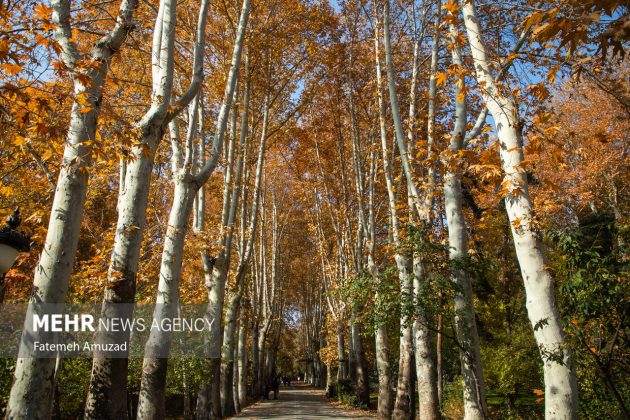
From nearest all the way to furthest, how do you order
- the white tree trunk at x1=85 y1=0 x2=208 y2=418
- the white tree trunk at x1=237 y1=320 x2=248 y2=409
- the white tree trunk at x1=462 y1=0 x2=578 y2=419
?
1. the white tree trunk at x1=462 y1=0 x2=578 y2=419
2. the white tree trunk at x1=85 y1=0 x2=208 y2=418
3. the white tree trunk at x1=237 y1=320 x2=248 y2=409

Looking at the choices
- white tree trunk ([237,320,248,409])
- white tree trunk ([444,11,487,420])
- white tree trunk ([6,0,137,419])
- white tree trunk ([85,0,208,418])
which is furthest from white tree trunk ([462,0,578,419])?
white tree trunk ([237,320,248,409])

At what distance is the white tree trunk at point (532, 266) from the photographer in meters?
3.77

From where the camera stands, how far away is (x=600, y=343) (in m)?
4.81

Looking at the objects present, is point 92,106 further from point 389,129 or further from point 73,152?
point 389,129

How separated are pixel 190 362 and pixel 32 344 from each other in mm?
8403

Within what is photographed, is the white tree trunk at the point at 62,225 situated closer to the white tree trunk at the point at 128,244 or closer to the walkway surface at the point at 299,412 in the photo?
the white tree trunk at the point at 128,244

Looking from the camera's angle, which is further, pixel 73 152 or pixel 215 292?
pixel 215 292

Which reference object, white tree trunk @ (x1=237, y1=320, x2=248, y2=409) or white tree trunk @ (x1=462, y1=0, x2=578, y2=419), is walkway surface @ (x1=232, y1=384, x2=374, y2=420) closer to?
white tree trunk @ (x1=237, y1=320, x2=248, y2=409)

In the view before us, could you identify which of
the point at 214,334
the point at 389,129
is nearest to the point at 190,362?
the point at 214,334

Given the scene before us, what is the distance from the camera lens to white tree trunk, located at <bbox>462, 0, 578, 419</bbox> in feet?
12.4

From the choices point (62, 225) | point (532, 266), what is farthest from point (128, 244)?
point (532, 266)

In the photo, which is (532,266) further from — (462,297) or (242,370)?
(242,370)

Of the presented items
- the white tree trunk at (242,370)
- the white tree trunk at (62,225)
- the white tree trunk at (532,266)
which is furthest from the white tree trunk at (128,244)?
the white tree trunk at (242,370)

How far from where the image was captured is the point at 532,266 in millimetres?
4055
